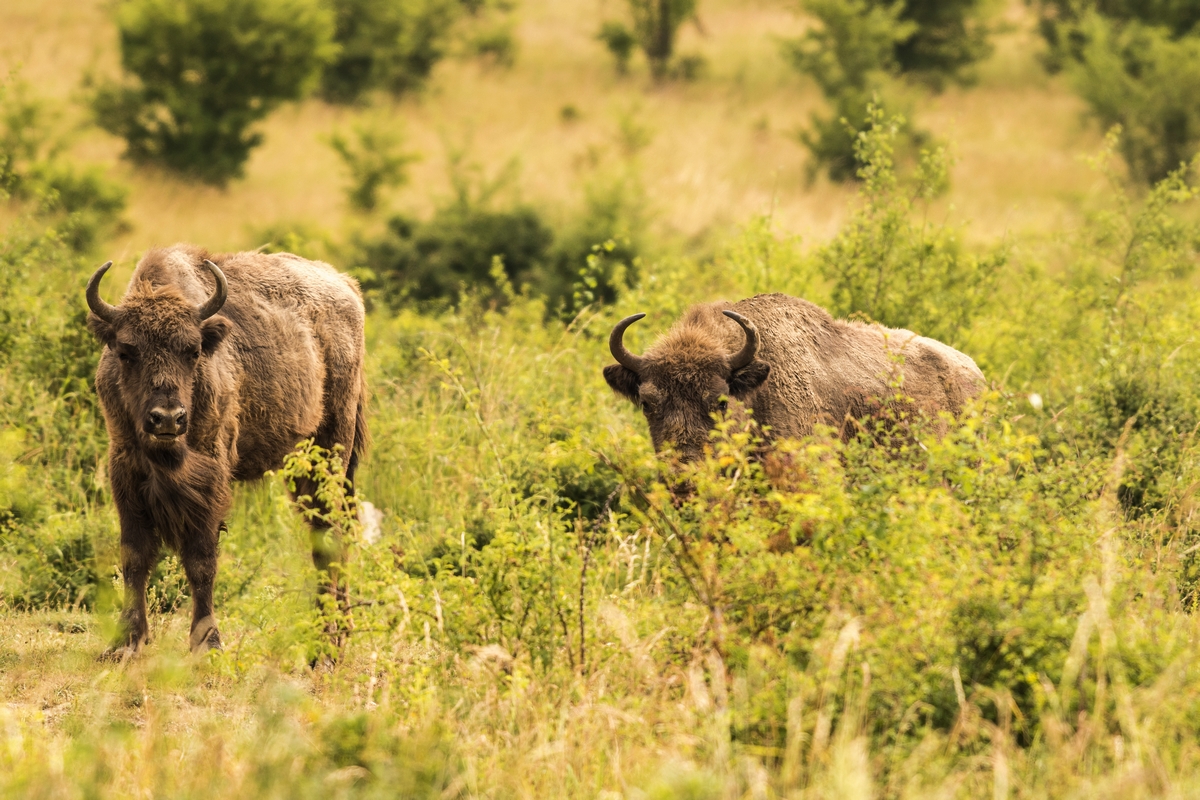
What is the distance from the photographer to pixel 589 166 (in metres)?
28.6

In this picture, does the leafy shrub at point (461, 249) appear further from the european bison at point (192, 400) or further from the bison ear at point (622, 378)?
the bison ear at point (622, 378)

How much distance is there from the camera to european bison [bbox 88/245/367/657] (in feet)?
24.3

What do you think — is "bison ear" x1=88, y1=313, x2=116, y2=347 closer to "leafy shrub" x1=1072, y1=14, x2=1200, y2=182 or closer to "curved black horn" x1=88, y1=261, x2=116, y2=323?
"curved black horn" x1=88, y1=261, x2=116, y2=323

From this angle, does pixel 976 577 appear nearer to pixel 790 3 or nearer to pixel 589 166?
pixel 589 166

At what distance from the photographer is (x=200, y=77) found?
25625 mm

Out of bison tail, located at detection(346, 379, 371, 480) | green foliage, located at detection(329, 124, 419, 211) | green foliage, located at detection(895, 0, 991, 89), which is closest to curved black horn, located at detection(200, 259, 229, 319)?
bison tail, located at detection(346, 379, 371, 480)

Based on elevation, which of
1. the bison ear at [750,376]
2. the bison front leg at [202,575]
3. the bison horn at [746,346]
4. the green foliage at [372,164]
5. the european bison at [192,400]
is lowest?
the green foliage at [372,164]

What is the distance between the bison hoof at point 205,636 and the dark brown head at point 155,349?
3.74 ft

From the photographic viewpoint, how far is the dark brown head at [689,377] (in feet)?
24.1

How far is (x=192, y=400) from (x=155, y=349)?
1.43 ft

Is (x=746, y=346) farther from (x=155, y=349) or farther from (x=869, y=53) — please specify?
(x=869, y=53)

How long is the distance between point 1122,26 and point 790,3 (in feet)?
40.4

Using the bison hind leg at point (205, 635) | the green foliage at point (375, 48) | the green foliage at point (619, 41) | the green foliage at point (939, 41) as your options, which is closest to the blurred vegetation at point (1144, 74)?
the green foliage at point (939, 41)

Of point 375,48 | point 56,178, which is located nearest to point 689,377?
point 56,178
